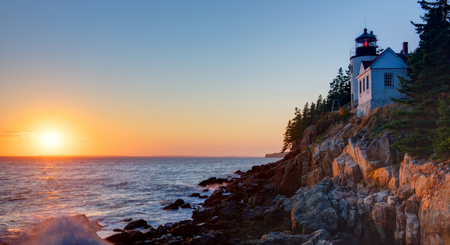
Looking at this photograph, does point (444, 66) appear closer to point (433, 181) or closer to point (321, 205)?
point (433, 181)

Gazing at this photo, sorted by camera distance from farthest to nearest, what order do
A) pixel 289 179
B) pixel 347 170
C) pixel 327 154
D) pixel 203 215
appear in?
pixel 289 179, pixel 327 154, pixel 203 215, pixel 347 170

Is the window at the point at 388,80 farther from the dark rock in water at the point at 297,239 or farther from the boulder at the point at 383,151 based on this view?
the dark rock in water at the point at 297,239

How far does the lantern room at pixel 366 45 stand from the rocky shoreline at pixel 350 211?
1673 centimetres

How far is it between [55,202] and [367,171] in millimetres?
31047

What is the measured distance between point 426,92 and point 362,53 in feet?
62.3

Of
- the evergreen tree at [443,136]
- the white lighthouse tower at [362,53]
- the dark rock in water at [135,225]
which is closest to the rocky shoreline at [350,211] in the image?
the dark rock in water at [135,225]

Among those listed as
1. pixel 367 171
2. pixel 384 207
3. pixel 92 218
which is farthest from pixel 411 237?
pixel 92 218

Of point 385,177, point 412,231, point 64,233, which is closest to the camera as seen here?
point 412,231

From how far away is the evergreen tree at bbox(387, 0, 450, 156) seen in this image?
55.3 feet

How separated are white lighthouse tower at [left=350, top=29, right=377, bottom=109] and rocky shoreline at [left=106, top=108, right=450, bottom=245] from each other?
15.3 meters

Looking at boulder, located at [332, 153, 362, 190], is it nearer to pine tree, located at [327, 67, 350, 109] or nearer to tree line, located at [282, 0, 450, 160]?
tree line, located at [282, 0, 450, 160]

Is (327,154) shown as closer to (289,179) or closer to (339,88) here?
(289,179)

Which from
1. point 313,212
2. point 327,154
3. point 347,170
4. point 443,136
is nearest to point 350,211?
point 313,212

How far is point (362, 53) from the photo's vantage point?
36156 mm
